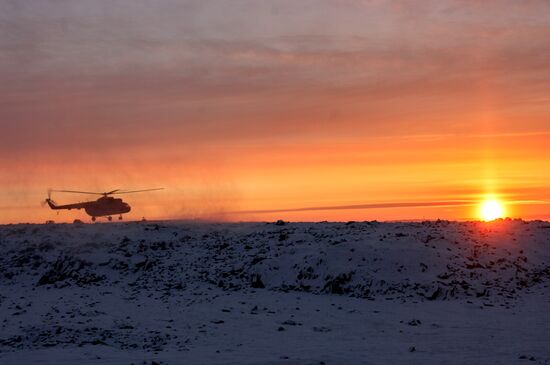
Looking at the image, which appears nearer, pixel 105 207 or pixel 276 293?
pixel 276 293

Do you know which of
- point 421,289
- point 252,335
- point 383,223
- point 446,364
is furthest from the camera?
point 383,223

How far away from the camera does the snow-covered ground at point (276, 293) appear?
18.0 meters

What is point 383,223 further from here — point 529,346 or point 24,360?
point 24,360

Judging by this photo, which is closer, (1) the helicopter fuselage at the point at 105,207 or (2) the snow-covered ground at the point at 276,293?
(2) the snow-covered ground at the point at 276,293

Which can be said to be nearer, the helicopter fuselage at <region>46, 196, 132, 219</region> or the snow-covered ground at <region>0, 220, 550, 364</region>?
the snow-covered ground at <region>0, 220, 550, 364</region>

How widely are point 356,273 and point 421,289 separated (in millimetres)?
2864

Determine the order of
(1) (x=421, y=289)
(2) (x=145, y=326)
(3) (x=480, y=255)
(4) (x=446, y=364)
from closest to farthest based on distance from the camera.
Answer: (4) (x=446, y=364) → (2) (x=145, y=326) → (1) (x=421, y=289) → (3) (x=480, y=255)

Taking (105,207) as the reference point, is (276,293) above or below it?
below

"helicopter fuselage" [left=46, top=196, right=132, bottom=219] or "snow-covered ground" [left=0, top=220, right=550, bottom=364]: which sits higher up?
"helicopter fuselage" [left=46, top=196, right=132, bottom=219]

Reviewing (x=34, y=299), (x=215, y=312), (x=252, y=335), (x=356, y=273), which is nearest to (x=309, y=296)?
(x=356, y=273)

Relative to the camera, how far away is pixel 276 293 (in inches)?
1016

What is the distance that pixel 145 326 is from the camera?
21.2m

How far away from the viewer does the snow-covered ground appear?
1800 centimetres

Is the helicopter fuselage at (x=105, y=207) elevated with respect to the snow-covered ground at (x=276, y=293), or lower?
elevated
